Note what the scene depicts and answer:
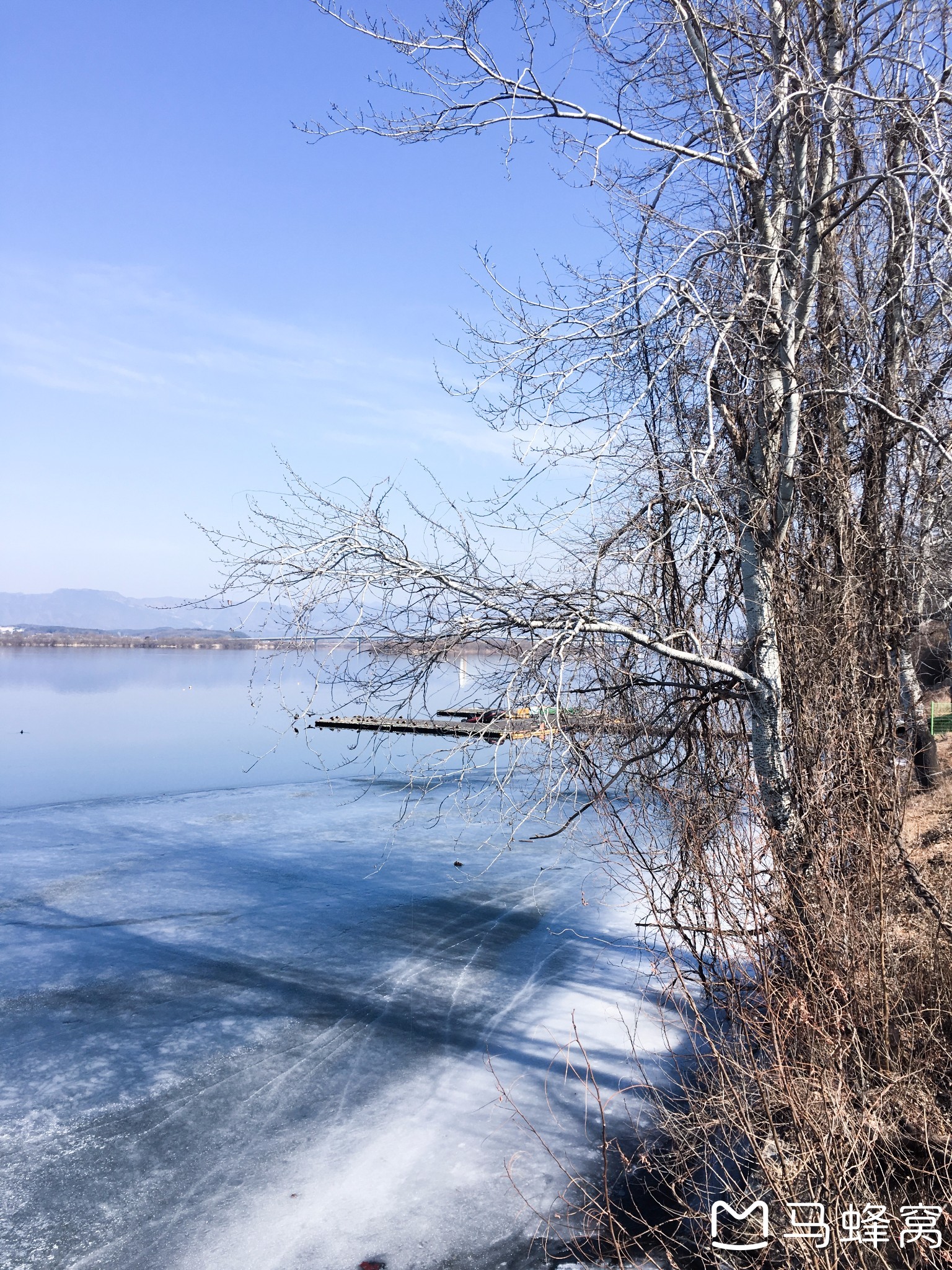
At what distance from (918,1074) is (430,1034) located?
334cm

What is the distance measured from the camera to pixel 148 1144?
5008 mm

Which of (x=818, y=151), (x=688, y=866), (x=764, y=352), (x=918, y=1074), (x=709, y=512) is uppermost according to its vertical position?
(x=818, y=151)

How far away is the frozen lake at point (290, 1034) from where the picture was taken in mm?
→ 4383

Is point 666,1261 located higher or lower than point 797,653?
lower

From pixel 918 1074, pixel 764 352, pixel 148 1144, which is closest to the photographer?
pixel 918 1074

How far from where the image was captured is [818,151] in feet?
19.5

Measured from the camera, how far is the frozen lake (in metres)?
4.38

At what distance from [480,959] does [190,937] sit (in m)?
2.59

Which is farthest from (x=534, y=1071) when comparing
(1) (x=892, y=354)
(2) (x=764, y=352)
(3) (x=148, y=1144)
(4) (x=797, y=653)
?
(1) (x=892, y=354)

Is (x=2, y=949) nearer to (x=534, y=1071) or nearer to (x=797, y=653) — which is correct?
(x=534, y=1071)

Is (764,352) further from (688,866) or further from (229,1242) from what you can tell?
(229,1242)

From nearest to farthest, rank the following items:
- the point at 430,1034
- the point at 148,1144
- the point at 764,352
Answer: the point at 148,1144 → the point at 764,352 → the point at 430,1034

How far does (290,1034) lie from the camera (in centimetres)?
640

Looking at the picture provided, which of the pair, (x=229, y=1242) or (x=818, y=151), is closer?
(x=229, y=1242)
